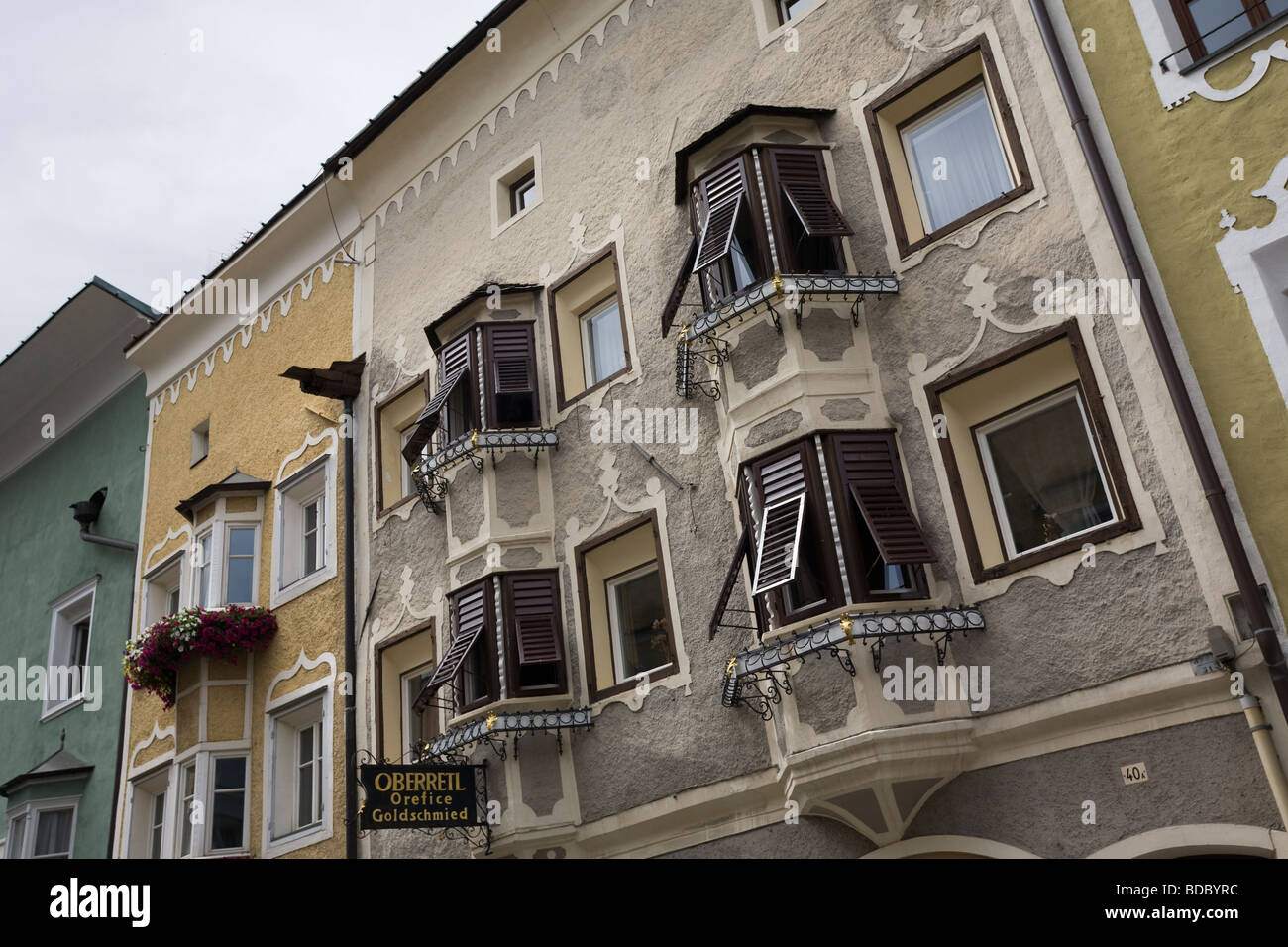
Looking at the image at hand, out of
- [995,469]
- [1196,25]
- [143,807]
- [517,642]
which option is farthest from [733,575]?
[143,807]

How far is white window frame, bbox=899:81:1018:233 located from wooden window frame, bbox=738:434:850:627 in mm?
2350

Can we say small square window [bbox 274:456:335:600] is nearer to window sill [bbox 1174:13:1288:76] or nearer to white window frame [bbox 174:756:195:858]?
A: white window frame [bbox 174:756:195:858]

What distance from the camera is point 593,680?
12070 mm

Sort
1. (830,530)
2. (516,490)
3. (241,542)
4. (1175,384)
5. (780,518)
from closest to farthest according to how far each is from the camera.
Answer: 1. (1175,384)
2. (830,530)
3. (780,518)
4. (516,490)
5. (241,542)

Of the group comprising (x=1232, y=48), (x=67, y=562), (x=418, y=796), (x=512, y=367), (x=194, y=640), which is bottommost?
(x=418, y=796)

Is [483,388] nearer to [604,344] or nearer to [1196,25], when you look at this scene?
[604,344]

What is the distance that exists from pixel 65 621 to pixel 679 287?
603 inches

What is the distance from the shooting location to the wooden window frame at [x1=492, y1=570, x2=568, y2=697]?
12102mm

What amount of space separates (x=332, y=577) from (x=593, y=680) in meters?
5.19

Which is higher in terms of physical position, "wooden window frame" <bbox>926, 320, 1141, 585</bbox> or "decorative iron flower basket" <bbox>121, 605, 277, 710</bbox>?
"decorative iron flower basket" <bbox>121, 605, 277, 710</bbox>

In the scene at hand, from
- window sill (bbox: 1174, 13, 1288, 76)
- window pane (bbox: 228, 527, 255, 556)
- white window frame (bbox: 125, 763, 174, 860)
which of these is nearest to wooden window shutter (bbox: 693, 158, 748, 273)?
window sill (bbox: 1174, 13, 1288, 76)

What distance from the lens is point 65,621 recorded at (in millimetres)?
21875
